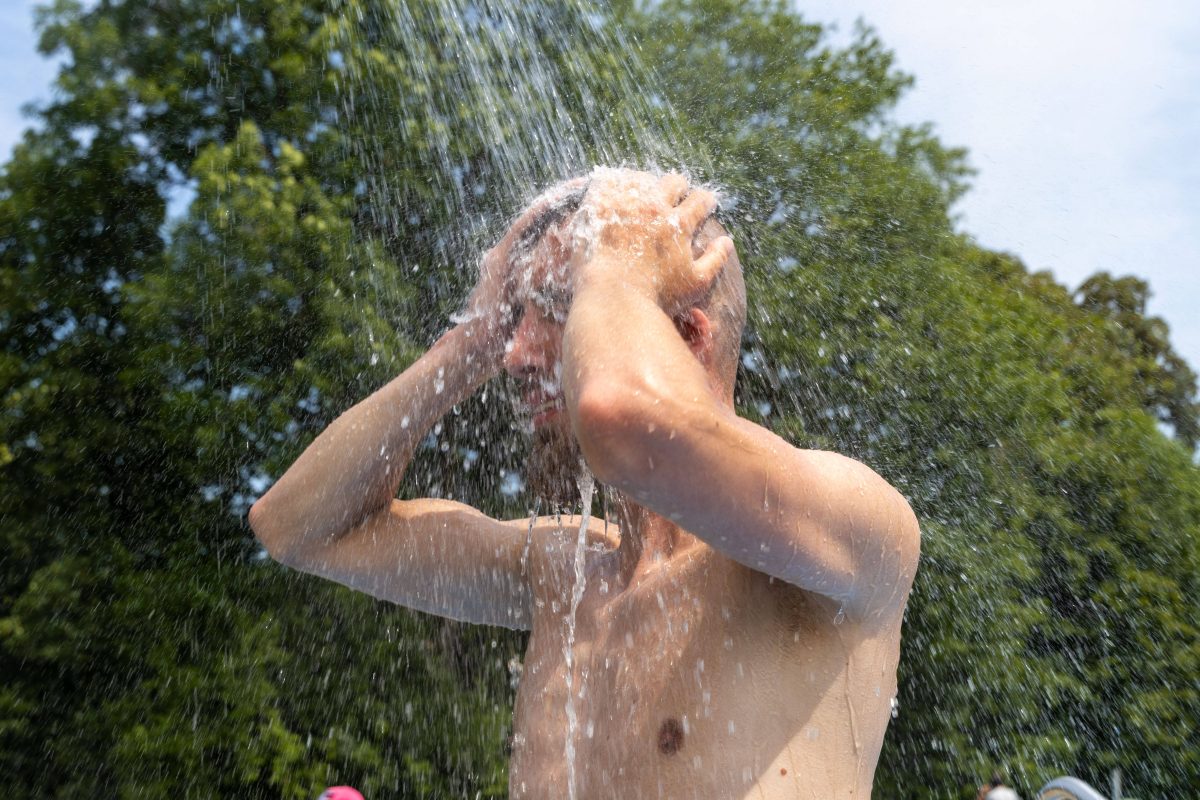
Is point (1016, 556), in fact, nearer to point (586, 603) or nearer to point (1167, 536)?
point (1167, 536)

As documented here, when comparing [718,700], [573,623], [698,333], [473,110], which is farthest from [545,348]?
[473,110]

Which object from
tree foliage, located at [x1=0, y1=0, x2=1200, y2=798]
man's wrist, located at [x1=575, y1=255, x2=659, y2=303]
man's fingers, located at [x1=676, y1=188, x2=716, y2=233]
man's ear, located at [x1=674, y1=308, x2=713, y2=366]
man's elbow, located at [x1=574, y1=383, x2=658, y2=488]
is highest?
man's fingers, located at [x1=676, y1=188, x2=716, y2=233]

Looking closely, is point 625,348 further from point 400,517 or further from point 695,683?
point 400,517

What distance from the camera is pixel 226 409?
796cm

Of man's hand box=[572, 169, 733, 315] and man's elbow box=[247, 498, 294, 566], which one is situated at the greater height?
man's hand box=[572, 169, 733, 315]

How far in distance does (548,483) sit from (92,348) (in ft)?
26.0

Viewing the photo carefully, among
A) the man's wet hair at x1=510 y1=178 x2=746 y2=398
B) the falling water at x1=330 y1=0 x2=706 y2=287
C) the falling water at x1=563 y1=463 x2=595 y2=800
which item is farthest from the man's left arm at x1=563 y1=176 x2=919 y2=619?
the falling water at x1=330 y1=0 x2=706 y2=287

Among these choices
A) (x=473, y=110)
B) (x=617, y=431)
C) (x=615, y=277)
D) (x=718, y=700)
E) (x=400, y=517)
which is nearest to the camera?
(x=617, y=431)

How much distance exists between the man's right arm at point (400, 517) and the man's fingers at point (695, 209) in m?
0.49

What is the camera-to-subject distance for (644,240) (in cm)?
167

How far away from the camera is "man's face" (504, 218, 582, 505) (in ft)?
6.03

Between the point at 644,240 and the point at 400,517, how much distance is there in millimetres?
974

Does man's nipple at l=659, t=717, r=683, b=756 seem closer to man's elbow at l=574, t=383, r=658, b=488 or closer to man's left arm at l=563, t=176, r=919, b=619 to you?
man's left arm at l=563, t=176, r=919, b=619

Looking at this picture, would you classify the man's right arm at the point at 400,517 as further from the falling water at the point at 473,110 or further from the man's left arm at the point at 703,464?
the falling water at the point at 473,110
